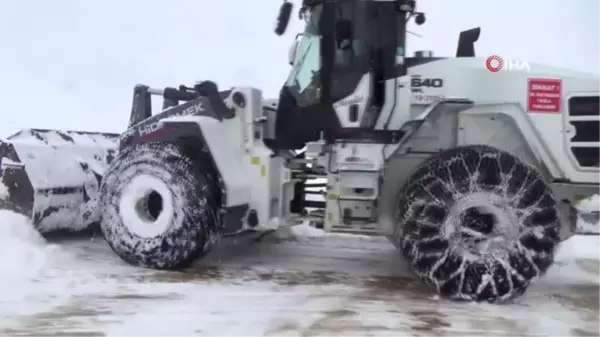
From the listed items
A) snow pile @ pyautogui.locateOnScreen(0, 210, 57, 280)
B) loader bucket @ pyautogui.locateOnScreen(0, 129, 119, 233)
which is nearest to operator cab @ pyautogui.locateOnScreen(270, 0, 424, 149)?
loader bucket @ pyautogui.locateOnScreen(0, 129, 119, 233)

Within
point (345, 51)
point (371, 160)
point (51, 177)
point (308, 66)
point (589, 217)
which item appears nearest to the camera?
point (589, 217)

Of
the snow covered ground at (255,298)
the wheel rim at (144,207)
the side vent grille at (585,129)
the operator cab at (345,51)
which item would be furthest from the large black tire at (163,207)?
the side vent grille at (585,129)

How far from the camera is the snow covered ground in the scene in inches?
186

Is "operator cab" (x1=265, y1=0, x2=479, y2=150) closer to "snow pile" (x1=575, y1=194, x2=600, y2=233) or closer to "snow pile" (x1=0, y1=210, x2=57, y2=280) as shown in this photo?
"snow pile" (x1=575, y1=194, x2=600, y2=233)

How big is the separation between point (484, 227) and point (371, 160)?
3.67ft

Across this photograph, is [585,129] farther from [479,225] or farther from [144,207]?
[144,207]

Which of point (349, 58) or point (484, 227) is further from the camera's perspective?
point (349, 58)

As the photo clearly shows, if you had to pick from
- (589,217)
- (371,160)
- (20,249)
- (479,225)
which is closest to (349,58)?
(371,160)

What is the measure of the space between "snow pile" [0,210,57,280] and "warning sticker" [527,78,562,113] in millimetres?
4556

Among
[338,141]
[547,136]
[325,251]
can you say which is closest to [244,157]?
[338,141]

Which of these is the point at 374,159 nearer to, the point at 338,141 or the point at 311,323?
the point at 338,141

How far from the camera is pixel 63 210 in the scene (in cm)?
745

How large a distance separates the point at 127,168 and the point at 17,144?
1.53 meters

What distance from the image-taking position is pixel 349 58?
21.2ft
